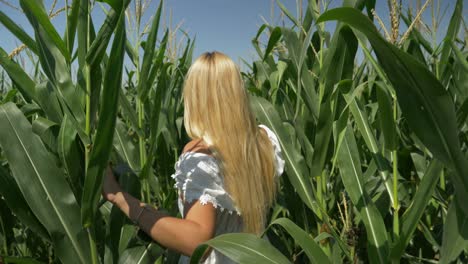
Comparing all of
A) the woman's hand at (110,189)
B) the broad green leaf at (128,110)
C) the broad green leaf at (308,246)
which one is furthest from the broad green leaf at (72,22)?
the broad green leaf at (308,246)

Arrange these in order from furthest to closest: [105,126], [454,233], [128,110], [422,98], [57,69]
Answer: [128,110] < [57,69] < [105,126] < [454,233] < [422,98]

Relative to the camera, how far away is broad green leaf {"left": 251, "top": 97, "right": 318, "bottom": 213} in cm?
163

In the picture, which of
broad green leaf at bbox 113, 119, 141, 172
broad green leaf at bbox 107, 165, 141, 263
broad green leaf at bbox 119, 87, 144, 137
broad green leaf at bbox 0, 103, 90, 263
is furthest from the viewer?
broad green leaf at bbox 113, 119, 141, 172

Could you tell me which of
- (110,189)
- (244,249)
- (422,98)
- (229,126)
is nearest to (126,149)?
(110,189)

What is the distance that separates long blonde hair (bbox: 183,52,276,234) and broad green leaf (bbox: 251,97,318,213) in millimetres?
133

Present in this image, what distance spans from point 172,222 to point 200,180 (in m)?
0.15

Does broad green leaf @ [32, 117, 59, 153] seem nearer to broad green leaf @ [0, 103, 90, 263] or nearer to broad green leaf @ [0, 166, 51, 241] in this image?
broad green leaf @ [0, 103, 90, 263]

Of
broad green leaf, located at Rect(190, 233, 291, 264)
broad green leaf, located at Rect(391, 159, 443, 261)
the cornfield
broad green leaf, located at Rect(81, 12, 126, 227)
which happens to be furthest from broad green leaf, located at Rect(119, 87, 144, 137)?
broad green leaf, located at Rect(391, 159, 443, 261)

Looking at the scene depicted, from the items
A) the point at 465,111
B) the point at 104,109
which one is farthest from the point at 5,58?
Result: the point at 465,111

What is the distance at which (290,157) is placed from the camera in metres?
1.69

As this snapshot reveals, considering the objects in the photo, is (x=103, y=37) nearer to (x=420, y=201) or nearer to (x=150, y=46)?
(x=150, y=46)

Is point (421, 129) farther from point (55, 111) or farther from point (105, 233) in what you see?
point (105, 233)

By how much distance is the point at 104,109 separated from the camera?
1128 mm

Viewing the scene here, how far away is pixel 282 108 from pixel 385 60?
1456 mm
